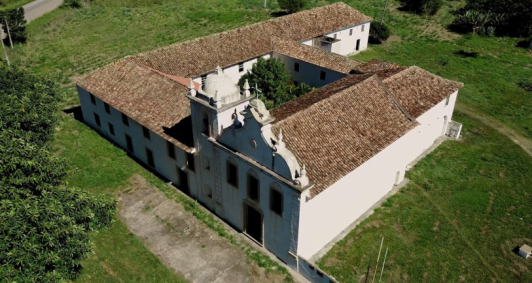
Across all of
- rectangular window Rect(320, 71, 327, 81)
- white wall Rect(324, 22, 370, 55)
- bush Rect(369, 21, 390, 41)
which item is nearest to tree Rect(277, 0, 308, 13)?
bush Rect(369, 21, 390, 41)

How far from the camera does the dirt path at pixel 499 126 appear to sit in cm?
3788

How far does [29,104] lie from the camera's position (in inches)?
1005

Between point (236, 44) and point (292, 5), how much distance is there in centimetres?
2564

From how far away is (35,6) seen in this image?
237 feet

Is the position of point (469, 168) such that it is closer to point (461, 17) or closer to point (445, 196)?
point (445, 196)

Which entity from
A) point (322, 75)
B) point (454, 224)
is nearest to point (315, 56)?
point (322, 75)

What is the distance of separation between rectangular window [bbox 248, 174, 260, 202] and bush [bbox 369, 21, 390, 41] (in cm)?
4053

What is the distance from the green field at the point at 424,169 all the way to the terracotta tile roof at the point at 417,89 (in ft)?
16.5

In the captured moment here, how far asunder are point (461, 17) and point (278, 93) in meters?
39.0

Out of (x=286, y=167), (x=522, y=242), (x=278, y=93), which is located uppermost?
(x=286, y=167)

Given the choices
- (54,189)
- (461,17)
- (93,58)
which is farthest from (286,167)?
(461,17)

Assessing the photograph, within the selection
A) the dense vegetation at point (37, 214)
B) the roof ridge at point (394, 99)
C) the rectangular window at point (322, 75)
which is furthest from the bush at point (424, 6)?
the dense vegetation at point (37, 214)

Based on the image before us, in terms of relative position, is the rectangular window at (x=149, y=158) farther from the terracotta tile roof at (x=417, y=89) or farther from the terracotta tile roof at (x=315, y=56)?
the terracotta tile roof at (x=417, y=89)

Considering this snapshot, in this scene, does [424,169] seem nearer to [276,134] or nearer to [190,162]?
[276,134]
